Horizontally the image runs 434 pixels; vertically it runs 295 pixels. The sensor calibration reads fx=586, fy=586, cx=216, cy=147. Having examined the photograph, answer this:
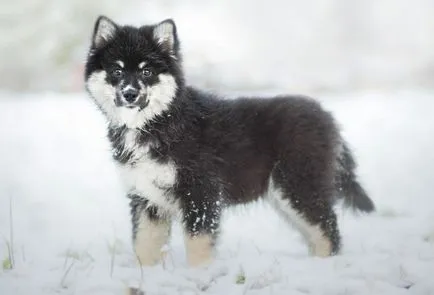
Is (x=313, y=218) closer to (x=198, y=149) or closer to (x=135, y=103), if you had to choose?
(x=198, y=149)

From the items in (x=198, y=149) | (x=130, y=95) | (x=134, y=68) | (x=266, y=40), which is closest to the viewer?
(x=130, y=95)

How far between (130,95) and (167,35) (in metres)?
0.40

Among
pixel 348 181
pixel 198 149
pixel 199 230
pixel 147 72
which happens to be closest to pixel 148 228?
pixel 199 230

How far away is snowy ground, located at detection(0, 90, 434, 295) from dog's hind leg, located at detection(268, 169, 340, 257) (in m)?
0.06

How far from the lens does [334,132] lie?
3.20 m

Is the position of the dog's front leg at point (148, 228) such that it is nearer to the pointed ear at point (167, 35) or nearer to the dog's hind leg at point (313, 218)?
the dog's hind leg at point (313, 218)

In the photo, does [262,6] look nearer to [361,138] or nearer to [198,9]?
[198,9]

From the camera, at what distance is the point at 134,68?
9.32ft

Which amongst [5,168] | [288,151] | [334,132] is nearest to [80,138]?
[5,168]

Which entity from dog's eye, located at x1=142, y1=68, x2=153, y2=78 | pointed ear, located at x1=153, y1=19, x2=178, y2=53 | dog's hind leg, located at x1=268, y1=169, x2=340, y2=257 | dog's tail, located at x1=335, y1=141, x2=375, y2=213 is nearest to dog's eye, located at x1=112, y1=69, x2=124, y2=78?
dog's eye, located at x1=142, y1=68, x2=153, y2=78

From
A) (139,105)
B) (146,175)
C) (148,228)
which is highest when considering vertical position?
(139,105)

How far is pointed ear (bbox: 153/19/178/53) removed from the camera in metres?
2.90

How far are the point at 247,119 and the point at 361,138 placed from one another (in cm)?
63

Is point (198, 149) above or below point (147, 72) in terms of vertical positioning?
below
